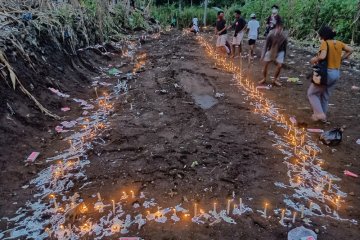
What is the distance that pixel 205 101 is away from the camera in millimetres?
7570

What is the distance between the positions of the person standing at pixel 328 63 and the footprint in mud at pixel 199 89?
85.8 inches

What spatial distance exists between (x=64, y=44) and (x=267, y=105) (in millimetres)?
6395

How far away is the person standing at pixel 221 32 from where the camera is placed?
1292 cm

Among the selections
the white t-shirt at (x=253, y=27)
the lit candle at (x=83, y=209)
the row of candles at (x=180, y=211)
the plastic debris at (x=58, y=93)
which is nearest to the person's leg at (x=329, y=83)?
the row of candles at (x=180, y=211)

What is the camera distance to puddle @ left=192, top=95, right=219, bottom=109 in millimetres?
7280

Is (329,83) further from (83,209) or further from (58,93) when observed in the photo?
(58,93)

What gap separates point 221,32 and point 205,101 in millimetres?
6452

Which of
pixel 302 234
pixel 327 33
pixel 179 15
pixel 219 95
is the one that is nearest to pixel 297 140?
pixel 327 33

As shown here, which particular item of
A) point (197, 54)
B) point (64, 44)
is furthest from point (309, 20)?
point (64, 44)

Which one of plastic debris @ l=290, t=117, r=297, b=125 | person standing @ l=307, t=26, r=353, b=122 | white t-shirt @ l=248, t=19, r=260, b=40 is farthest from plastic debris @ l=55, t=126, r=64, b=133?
white t-shirt @ l=248, t=19, r=260, b=40

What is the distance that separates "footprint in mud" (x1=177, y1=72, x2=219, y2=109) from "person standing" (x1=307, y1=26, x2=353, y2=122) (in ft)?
7.15

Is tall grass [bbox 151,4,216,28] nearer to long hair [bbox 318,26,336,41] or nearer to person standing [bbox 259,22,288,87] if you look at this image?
person standing [bbox 259,22,288,87]

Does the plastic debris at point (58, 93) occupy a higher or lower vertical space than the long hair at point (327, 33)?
lower

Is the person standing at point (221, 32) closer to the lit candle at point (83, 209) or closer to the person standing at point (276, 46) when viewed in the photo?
the person standing at point (276, 46)
